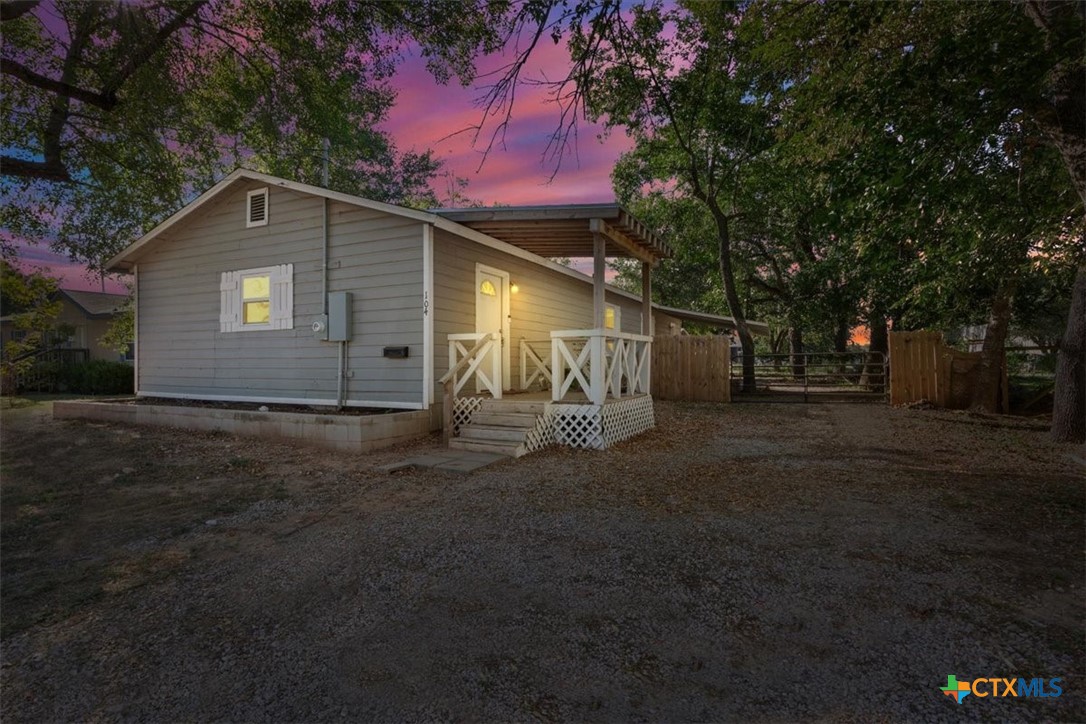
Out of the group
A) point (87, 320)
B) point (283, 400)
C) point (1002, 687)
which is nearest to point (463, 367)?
point (283, 400)

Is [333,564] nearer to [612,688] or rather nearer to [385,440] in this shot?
[612,688]

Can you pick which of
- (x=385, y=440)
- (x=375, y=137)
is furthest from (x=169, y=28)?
(x=375, y=137)

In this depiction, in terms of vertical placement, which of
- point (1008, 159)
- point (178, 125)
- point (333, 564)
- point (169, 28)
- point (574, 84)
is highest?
point (169, 28)

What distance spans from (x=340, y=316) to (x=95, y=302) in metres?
22.8

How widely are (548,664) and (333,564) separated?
169cm

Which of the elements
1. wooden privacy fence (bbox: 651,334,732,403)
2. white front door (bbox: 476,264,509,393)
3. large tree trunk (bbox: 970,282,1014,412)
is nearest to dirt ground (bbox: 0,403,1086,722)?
white front door (bbox: 476,264,509,393)

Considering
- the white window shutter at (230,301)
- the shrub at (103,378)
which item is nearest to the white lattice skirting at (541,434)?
the white window shutter at (230,301)

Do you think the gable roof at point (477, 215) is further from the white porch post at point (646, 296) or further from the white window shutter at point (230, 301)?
the white window shutter at point (230, 301)

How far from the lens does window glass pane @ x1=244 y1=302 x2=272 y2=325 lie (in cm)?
941

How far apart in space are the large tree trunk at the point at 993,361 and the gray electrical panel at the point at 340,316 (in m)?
11.7

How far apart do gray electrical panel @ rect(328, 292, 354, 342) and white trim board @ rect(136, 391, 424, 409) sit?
42.1 inches

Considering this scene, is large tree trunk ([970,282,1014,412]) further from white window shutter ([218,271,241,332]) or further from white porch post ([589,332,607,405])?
white window shutter ([218,271,241,332])

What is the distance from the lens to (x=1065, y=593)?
2705 millimetres

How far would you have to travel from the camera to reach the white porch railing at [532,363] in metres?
10.0
